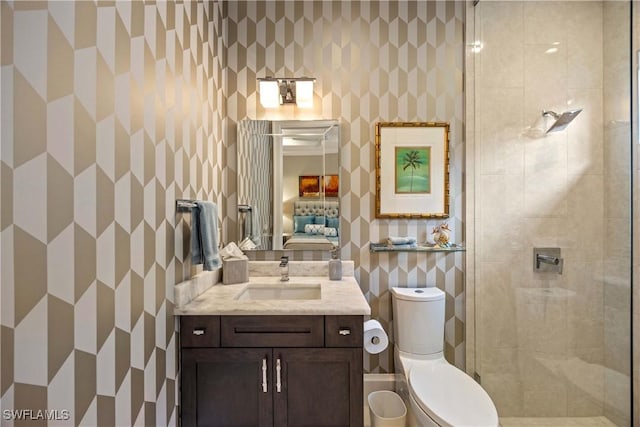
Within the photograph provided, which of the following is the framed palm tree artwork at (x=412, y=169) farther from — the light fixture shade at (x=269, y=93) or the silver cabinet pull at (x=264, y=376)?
the silver cabinet pull at (x=264, y=376)

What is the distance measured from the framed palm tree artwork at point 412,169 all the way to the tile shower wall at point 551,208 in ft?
0.75

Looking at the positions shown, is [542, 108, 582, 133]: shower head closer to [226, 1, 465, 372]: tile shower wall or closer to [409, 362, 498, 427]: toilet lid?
[226, 1, 465, 372]: tile shower wall

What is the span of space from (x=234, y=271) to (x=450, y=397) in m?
1.38

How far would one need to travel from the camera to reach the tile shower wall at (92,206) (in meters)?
0.70

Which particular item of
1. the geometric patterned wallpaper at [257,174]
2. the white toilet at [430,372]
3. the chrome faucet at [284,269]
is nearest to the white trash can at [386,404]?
the white toilet at [430,372]

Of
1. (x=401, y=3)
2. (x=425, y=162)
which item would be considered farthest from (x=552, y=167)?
(x=401, y=3)

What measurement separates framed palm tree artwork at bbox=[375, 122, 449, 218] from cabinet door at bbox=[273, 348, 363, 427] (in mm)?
1040

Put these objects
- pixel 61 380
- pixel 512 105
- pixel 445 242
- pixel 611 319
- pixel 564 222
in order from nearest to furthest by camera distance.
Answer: pixel 61 380 → pixel 611 319 → pixel 564 222 → pixel 512 105 → pixel 445 242

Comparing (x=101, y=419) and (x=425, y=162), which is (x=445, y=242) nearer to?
(x=425, y=162)

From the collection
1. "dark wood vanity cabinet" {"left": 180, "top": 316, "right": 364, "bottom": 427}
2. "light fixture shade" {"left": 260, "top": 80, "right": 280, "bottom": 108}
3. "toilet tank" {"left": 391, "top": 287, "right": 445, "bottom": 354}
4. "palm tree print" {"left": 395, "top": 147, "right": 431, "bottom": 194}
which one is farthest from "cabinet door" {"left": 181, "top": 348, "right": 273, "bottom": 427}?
"light fixture shade" {"left": 260, "top": 80, "right": 280, "bottom": 108}

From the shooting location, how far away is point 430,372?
5.65 ft

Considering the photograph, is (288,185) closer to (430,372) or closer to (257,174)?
(257,174)

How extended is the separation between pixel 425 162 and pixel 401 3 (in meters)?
1.13

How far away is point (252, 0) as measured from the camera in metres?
2.16
